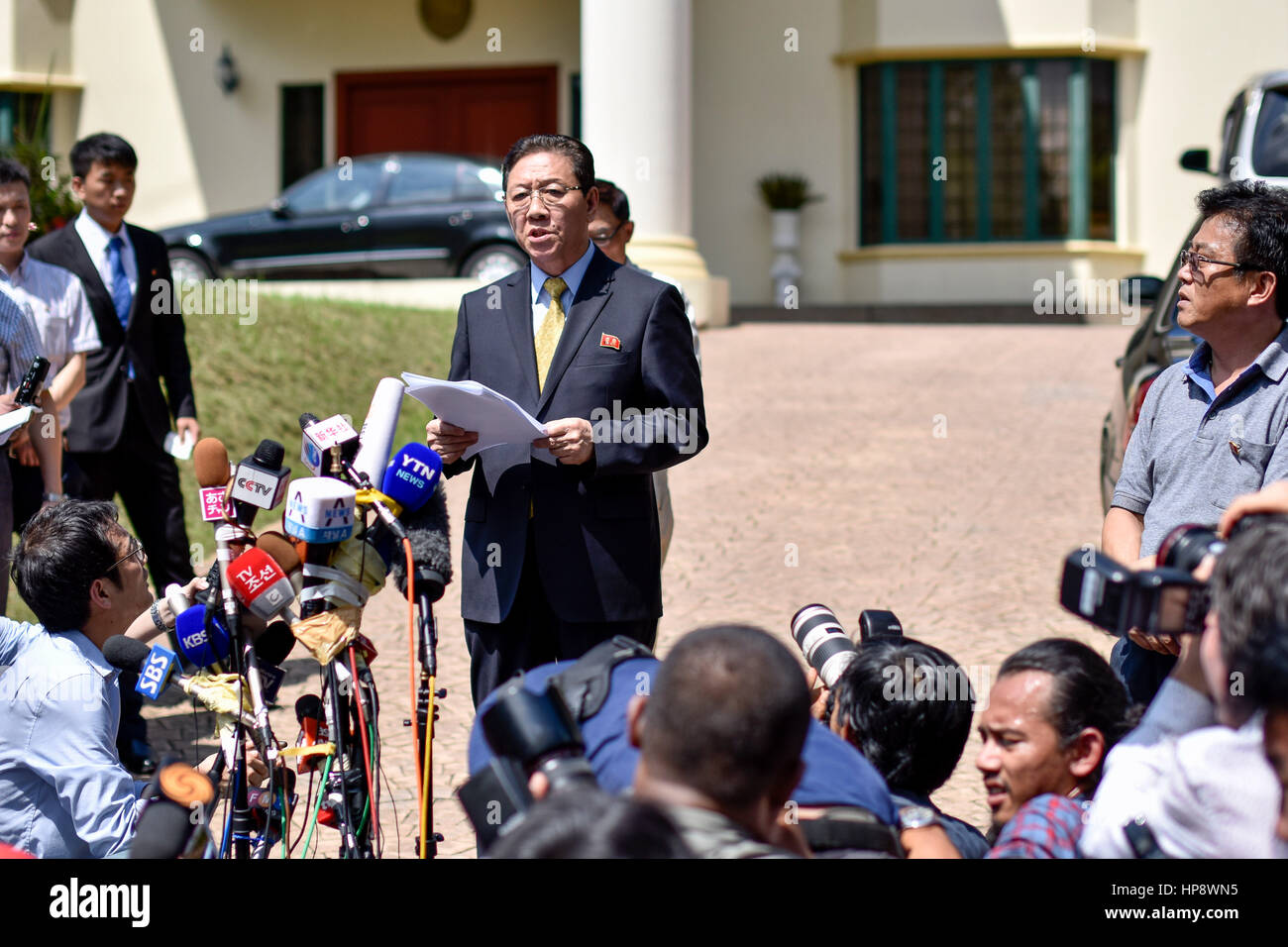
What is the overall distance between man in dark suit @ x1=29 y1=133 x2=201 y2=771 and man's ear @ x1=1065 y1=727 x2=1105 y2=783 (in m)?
4.17

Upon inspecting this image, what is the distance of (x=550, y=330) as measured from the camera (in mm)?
3781

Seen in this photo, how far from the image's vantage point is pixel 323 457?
11.2 ft

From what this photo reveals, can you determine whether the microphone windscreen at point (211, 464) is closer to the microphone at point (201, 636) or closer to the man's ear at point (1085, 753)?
the microphone at point (201, 636)

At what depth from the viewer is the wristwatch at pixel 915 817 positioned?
2725 millimetres

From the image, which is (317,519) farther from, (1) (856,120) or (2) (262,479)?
(1) (856,120)

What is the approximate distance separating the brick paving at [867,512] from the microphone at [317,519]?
1304 mm

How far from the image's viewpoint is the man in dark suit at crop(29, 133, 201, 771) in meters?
6.05

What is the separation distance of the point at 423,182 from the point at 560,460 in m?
12.4

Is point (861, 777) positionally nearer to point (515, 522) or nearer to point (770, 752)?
point (770, 752)

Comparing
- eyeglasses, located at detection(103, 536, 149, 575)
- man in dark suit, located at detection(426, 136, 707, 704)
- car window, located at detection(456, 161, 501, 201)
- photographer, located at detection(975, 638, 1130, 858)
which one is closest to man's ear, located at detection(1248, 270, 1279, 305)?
photographer, located at detection(975, 638, 1130, 858)

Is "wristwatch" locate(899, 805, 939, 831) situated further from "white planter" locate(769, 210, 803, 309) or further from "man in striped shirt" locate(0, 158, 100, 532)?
"white planter" locate(769, 210, 803, 309)

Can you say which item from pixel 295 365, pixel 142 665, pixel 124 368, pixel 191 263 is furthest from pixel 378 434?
pixel 191 263
